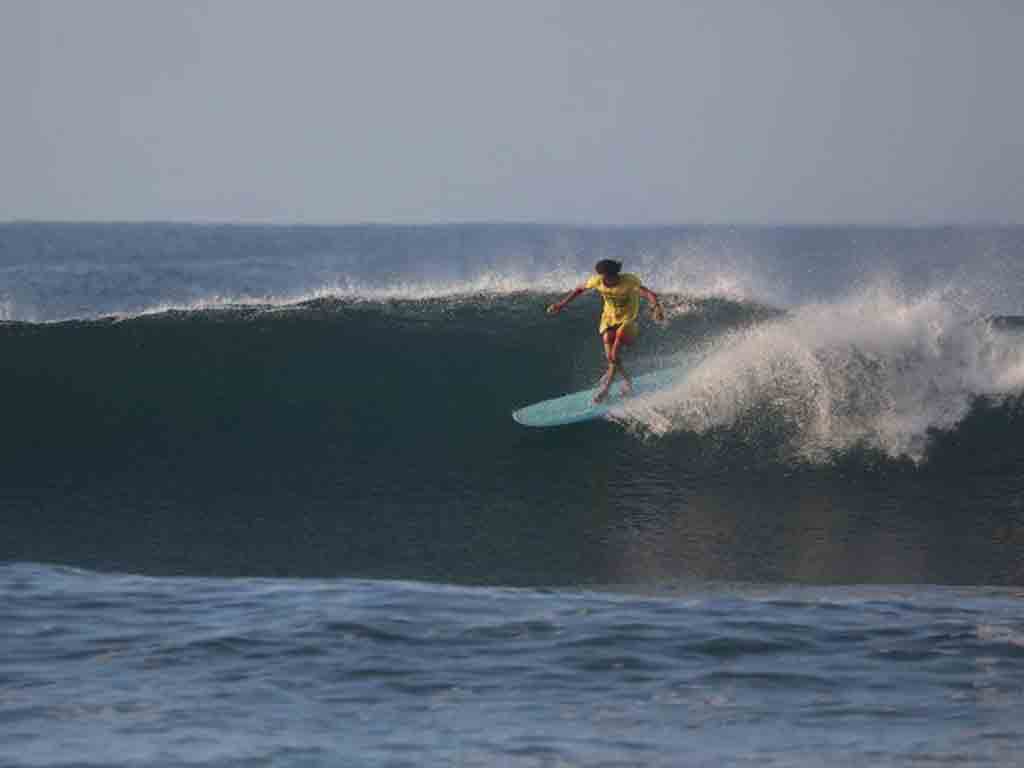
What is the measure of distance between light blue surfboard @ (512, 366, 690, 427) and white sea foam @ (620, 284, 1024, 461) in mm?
148

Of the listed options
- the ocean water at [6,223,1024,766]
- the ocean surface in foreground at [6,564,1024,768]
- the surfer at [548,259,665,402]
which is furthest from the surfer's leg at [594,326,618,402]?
the ocean surface in foreground at [6,564,1024,768]

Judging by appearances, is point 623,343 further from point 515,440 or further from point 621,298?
point 515,440

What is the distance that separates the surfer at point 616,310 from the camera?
41.3 ft

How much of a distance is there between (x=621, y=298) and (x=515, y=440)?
53.6 inches

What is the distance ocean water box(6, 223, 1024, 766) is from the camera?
710 cm

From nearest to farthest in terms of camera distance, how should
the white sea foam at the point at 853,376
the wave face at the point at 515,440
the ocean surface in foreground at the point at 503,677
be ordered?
1. the ocean surface in foreground at the point at 503,677
2. the wave face at the point at 515,440
3. the white sea foam at the point at 853,376

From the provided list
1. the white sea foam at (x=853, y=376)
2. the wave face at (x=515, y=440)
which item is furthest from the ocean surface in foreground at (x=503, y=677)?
the white sea foam at (x=853, y=376)

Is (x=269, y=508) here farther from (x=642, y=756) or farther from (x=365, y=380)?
(x=642, y=756)

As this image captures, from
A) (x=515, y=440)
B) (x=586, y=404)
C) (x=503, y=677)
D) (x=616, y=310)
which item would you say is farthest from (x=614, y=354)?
(x=503, y=677)

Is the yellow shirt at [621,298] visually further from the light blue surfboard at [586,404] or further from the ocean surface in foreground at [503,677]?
the ocean surface in foreground at [503,677]

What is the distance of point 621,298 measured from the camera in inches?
499

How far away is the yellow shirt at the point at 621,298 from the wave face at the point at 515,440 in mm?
687

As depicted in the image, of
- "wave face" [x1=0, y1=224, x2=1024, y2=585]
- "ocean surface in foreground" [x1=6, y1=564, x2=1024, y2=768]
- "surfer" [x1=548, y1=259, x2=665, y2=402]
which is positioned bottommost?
"ocean surface in foreground" [x1=6, y1=564, x2=1024, y2=768]

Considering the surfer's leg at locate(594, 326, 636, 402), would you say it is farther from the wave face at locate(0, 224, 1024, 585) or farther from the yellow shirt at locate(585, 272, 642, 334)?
the wave face at locate(0, 224, 1024, 585)
